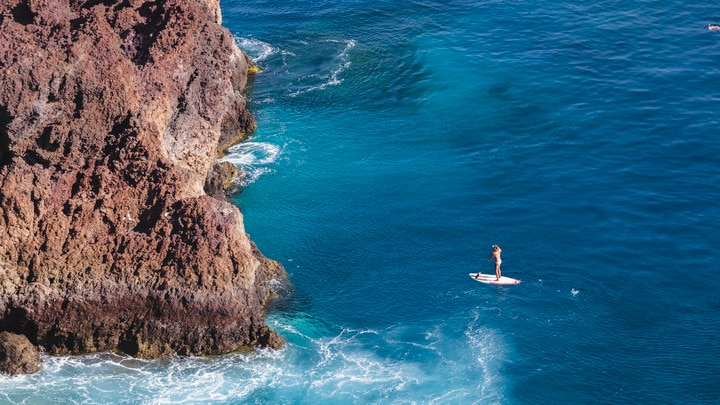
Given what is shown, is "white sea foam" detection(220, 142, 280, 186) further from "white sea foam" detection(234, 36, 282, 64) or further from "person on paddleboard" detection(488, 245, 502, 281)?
"person on paddleboard" detection(488, 245, 502, 281)

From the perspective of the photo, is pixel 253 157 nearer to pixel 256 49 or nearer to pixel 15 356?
pixel 256 49

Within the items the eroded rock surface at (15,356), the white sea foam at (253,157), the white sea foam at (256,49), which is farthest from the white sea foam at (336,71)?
the eroded rock surface at (15,356)

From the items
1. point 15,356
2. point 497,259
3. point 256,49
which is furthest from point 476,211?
point 256,49

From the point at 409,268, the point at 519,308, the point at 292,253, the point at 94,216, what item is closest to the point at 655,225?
the point at 519,308

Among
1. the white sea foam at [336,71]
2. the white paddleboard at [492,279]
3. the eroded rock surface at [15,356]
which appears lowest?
the eroded rock surface at [15,356]

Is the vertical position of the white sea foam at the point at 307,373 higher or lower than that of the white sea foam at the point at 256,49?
lower

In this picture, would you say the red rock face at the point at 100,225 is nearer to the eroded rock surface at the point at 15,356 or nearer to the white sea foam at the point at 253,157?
the eroded rock surface at the point at 15,356
